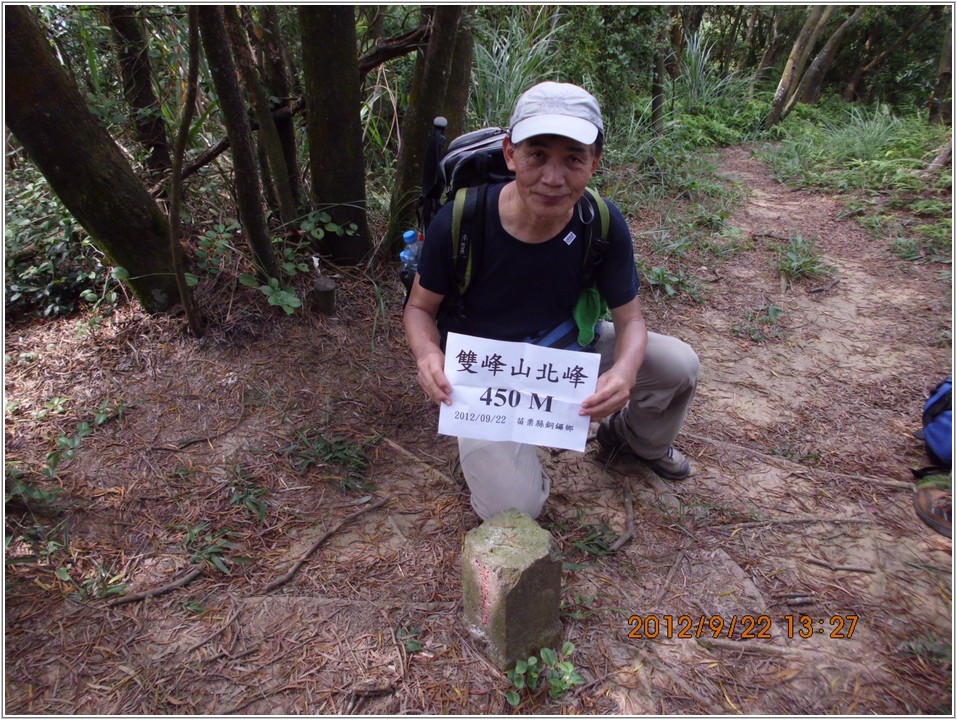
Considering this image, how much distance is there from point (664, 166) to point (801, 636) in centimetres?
483

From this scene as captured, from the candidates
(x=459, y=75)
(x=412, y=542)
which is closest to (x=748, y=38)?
(x=459, y=75)

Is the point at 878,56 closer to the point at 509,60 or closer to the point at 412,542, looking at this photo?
the point at 509,60

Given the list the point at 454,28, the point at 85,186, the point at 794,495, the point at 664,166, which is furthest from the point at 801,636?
the point at 664,166

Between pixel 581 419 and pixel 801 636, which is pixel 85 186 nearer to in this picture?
pixel 581 419

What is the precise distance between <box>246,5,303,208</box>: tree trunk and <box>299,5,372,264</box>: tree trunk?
0.20 meters

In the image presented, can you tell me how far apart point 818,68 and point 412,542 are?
10.3 m

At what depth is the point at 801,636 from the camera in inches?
73.5

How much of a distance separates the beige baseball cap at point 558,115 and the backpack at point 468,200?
0.28 m

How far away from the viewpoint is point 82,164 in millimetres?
2512

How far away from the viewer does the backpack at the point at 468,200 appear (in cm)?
197

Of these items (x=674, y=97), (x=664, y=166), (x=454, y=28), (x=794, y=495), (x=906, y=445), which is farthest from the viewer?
(x=674, y=97)

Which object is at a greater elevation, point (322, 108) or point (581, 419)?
point (322, 108)

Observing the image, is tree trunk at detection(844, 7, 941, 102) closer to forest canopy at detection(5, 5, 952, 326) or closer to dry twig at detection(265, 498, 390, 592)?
forest canopy at detection(5, 5, 952, 326)

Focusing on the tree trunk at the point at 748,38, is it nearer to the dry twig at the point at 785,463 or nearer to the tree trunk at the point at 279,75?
the tree trunk at the point at 279,75
